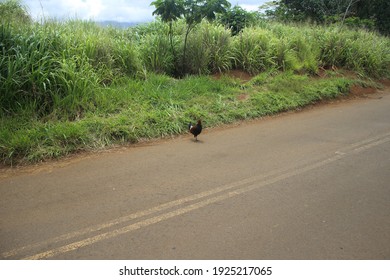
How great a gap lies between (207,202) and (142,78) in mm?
5249

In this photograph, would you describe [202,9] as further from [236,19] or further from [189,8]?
[236,19]

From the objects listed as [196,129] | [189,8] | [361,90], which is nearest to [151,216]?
[196,129]

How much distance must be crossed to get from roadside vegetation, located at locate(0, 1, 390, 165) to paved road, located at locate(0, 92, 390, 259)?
2.13ft

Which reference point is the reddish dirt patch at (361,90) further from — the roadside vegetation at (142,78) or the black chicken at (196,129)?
the black chicken at (196,129)

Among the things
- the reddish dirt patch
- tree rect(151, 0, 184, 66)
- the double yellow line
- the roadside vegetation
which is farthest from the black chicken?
the reddish dirt patch

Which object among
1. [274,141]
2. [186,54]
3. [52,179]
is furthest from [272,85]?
[52,179]

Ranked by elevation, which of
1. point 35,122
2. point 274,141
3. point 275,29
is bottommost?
point 274,141

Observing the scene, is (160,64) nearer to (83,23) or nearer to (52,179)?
(83,23)

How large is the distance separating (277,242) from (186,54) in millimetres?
7269

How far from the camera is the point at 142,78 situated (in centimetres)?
863

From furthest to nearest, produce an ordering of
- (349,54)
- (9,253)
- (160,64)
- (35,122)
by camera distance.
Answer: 1. (349,54)
2. (160,64)
3. (35,122)
4. (9,253)

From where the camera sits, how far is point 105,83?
8.03 metres

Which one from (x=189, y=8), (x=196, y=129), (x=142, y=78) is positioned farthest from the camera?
(x=189, y=8)

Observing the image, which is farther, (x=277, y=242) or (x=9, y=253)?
(x=277, y=242)
